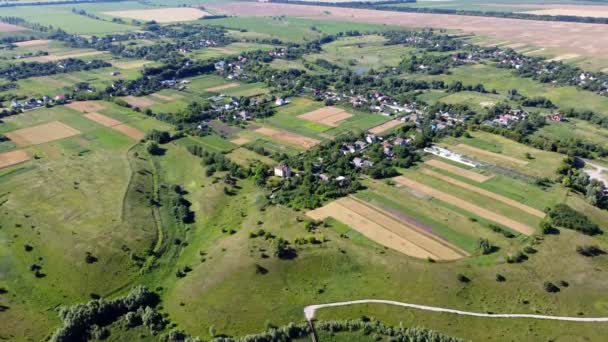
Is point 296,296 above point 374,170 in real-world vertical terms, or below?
below

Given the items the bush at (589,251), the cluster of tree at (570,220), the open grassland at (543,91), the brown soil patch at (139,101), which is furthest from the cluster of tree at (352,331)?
the open grassland at (543,91)

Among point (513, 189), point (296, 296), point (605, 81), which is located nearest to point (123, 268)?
point (296, 296)

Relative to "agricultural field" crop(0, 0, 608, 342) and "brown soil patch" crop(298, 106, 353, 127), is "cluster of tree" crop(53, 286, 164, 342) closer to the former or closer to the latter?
"agricultural field" crop(0, 0, 608, 342)

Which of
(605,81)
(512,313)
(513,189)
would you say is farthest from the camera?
(605,81)

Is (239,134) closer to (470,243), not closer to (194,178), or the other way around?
(194,178)

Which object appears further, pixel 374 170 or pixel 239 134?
pixel 239 134

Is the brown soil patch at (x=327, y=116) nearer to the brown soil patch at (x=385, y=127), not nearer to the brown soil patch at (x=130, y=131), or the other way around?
the brown soil patch at (x=385, y=127)

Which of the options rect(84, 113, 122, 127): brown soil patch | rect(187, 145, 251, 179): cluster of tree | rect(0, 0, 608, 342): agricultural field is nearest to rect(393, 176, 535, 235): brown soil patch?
rect(0, 0, 608, 342): agricultural field
